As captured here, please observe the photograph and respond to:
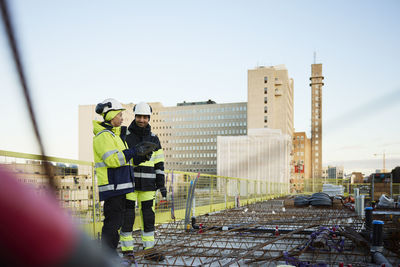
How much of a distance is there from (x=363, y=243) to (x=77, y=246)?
4694mm

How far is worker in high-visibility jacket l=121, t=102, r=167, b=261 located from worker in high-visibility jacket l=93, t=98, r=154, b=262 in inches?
17.5

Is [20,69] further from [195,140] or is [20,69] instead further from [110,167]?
[195,140]

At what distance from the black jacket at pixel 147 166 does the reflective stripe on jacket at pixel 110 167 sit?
49 cm

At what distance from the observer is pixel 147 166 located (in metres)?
4.10

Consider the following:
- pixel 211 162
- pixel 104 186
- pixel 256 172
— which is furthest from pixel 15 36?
pixel 211 162

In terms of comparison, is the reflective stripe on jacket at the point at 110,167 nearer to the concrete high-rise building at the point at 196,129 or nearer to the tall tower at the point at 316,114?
the concrete high-rise building at the point at 196,129

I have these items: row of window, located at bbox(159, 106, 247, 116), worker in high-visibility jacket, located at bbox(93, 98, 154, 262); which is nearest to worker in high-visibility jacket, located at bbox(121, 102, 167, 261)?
worker in high-visibility jacket, located at bbox(93, 98, 154, 262)

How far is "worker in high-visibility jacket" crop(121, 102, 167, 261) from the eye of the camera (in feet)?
12.7

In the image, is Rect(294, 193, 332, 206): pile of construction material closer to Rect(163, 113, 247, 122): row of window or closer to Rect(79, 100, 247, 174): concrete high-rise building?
Rect(79, 100, 247, 174): concrete high-rise building

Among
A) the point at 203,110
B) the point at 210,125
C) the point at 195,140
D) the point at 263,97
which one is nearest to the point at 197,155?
the point at 195,140

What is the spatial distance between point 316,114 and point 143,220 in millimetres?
121765

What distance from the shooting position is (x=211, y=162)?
11812 centimetres

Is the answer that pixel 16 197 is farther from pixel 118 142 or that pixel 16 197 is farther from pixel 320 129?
pixel 320 129

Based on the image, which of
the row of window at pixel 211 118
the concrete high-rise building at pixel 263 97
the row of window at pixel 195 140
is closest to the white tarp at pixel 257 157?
the concrete high-rise building at pixel 263 97
